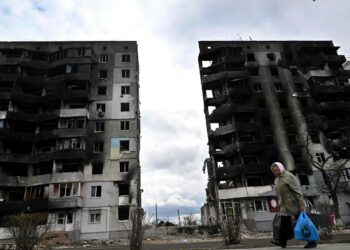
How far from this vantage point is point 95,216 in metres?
35.7

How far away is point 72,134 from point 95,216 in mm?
11293

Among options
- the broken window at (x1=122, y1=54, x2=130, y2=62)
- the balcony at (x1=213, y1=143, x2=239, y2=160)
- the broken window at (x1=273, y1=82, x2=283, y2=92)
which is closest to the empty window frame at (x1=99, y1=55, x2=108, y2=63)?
the broken window at (x1=122, y1=54, x2=130, y2=62)

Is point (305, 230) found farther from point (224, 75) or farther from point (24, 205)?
point (224, 75)

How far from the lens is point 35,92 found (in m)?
45.5

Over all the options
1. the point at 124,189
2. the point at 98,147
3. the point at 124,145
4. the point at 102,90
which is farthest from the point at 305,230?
the point at 102,90

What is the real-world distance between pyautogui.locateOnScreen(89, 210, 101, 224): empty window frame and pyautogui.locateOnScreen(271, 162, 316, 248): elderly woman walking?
32.6 meters

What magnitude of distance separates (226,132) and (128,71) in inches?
728

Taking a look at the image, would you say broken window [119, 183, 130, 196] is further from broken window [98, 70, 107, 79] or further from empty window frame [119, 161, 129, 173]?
broken window [98, 70, 107, 79]

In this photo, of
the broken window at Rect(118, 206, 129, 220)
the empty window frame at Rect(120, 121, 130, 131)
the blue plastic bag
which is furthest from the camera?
the empty window frame at Rect(120, 121, 130, 131)

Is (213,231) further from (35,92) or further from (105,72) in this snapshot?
(35,92)

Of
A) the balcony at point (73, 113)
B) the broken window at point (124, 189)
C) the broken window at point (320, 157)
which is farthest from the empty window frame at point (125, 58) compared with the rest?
the broken window at point (320, 157)

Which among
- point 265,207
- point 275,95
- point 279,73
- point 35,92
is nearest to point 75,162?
Answer: point 35,92

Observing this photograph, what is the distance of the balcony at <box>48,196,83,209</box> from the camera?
34406mm

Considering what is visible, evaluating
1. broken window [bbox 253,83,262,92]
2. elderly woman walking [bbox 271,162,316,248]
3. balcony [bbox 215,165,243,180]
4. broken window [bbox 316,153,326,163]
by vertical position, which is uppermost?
broken window [bbox 253,83,262,92]
